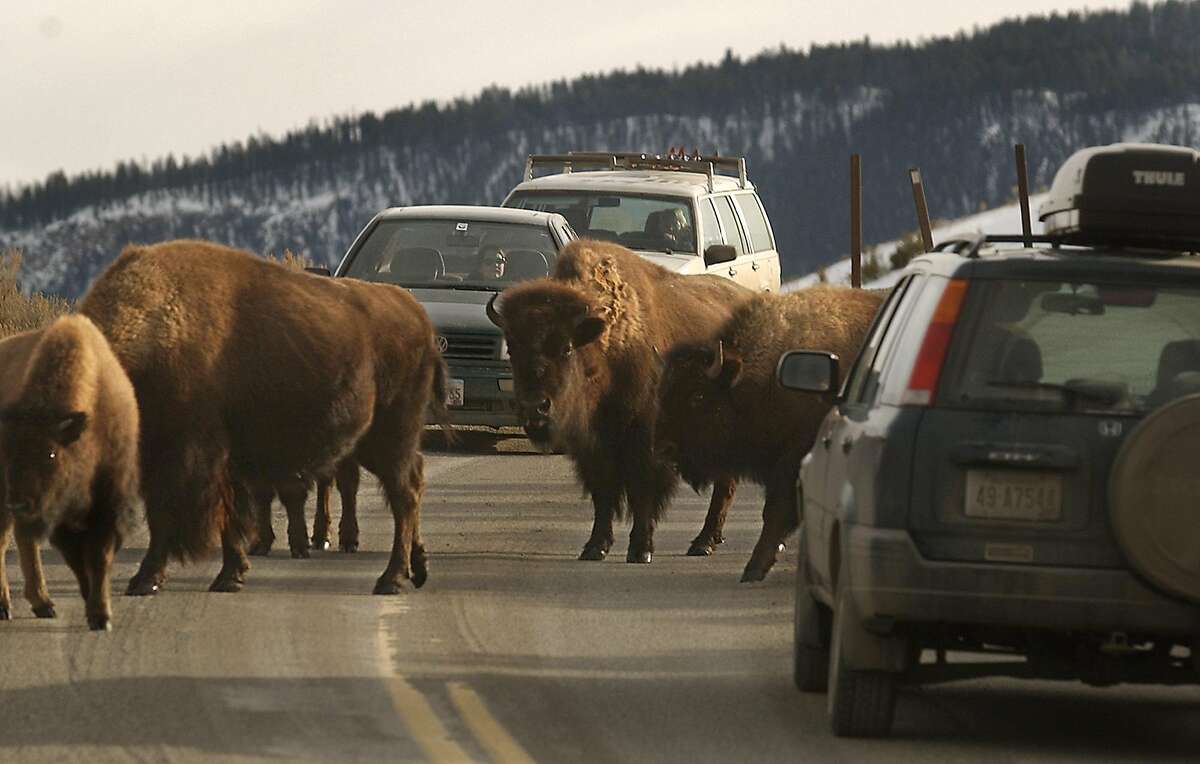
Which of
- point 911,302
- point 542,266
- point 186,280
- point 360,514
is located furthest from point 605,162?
point 911,302

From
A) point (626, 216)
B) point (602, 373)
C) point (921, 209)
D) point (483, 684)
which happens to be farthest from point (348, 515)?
point (921, 209)

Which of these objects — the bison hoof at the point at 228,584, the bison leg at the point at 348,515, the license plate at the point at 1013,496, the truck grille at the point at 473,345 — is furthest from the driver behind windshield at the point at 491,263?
the license plate at the point at 1013,496

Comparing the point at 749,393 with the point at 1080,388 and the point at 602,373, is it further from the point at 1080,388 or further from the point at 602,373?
the point at 1080,388

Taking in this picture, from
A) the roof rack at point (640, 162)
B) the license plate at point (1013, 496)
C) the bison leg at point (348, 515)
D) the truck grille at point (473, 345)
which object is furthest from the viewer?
the roof rack at point (640, 162)

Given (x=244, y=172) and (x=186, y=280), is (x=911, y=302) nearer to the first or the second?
(x=186, y=280)

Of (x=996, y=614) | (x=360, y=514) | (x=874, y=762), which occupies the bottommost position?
(x=360, y=514)

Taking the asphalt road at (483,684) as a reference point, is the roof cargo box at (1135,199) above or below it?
above

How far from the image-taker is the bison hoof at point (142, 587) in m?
12.9

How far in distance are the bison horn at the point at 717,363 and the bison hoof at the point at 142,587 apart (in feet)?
12.7

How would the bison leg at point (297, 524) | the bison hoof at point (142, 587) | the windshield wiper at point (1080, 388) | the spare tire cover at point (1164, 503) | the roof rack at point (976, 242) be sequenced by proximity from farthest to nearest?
the bison leg at point (297, 524)
the bison hoof at point (142, 587)
the roof rack at point (976, 242)
the windshield wiper at point (1080, 388)
the spare tire cover at point (1164, 503)

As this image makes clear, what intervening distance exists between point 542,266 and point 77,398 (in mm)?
10152

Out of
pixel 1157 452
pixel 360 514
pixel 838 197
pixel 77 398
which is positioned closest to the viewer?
pixel 1157 452

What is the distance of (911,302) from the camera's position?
9.24 meters

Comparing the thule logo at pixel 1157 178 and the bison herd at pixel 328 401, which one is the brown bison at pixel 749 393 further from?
the thule logo at pixel 1157 178
